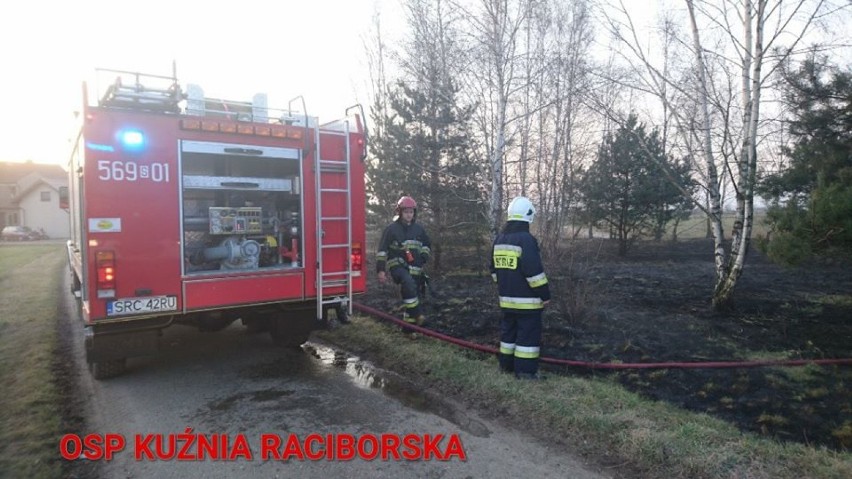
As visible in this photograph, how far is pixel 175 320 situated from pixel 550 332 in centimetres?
441

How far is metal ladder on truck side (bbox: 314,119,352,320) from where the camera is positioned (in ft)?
18.9

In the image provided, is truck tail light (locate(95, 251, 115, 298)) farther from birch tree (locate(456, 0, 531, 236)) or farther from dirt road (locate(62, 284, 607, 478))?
birch tree (locate(456, 0, 531, 236))

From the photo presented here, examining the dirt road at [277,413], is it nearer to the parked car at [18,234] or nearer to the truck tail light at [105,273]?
the truck tail light at [105,273]

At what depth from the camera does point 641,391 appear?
463 centimetres

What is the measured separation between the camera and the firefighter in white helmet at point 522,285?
4.98m

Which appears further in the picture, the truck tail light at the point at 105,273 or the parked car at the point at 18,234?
the parked car at the point at 18,234

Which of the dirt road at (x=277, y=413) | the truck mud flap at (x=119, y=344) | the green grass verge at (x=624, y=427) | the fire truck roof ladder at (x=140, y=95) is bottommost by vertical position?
the dirt road at (x=277, y=413)

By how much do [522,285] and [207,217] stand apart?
3.45 meters

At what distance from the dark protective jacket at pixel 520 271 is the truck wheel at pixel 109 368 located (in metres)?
4.05

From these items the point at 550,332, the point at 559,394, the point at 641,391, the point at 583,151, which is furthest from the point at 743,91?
the point at 559,394

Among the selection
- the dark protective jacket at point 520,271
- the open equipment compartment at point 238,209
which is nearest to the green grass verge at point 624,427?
the dark protective jacket at point 520,271

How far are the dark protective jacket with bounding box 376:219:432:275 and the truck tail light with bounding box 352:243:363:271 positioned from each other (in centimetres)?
69

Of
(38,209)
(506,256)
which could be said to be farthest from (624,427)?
(38,209)

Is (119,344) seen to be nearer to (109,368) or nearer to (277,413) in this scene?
(109,368)
